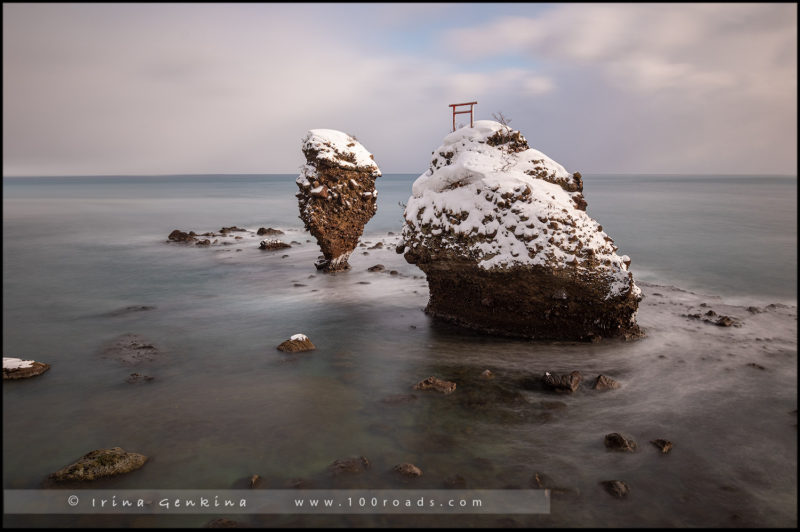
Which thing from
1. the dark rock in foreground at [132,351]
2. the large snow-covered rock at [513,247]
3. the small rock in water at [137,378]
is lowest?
the small rock in water at [137,378]

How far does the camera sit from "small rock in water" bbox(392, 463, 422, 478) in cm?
688

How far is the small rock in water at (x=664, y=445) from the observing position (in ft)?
24.2

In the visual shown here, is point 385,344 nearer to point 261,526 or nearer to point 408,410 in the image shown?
point 408,410

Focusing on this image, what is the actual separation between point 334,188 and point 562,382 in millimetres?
14026

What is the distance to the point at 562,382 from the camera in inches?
376

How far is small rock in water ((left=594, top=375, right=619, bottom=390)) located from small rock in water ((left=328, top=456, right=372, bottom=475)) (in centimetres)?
530

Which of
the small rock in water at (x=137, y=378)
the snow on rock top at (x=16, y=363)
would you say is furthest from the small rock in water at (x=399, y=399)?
the snow on rock top at (x=16, y=363)

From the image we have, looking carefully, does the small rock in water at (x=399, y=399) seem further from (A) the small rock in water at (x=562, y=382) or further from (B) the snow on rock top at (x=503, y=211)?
(B) the snow on rock top at (x=503, y=211)

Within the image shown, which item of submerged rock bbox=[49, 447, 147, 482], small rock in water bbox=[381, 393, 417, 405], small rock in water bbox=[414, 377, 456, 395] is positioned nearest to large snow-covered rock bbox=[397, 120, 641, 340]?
small rock in water bbox=[414, 377, 456, 395]

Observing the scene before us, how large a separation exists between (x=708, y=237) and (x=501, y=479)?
29146mm

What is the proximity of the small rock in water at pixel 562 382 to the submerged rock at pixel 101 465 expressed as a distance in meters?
7.67

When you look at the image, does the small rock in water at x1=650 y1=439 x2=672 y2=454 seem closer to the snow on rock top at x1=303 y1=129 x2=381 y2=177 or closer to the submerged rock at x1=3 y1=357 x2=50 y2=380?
the submerged rock at x1=3 y1=357 x2=50 y2=380

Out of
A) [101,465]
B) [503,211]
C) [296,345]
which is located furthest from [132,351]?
[503,211]

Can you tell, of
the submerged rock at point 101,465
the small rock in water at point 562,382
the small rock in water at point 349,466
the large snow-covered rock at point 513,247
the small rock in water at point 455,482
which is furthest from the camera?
the large snow-covered rock at point 513,247
